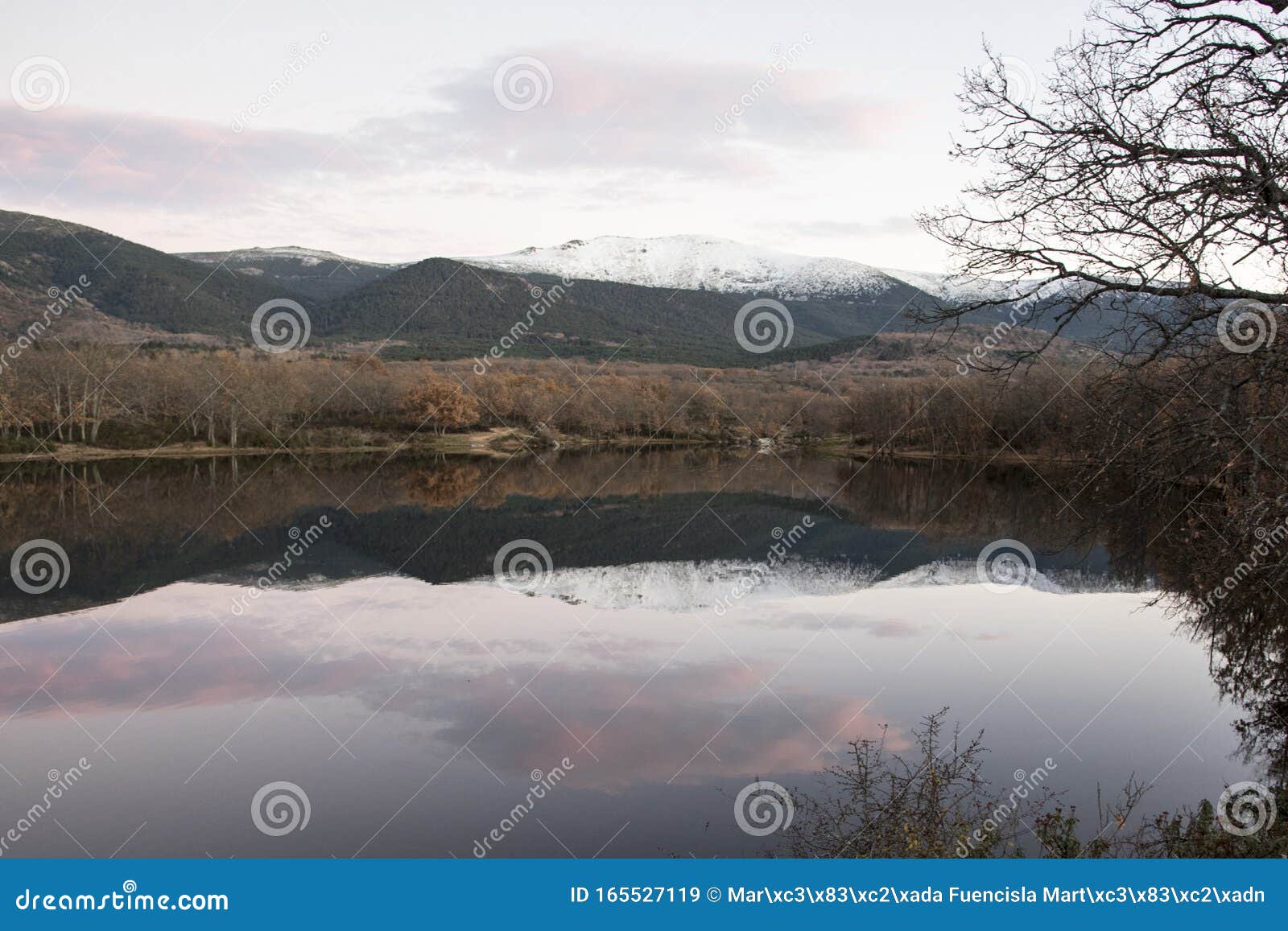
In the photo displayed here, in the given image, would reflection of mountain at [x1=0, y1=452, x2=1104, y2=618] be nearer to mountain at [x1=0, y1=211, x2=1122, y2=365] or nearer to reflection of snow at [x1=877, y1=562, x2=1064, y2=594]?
reflection of snow at [x1=877, y1=562, x2=1064, y2=594]

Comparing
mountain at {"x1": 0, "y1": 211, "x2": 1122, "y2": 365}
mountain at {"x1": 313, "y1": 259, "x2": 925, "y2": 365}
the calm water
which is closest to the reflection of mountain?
the calm water

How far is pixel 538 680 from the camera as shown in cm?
1389

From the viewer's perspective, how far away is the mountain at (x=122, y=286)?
138 metres

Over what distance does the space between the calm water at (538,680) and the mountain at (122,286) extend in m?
121

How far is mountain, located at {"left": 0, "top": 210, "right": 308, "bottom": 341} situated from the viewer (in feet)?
454

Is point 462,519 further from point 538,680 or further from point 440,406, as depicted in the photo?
point 440,406

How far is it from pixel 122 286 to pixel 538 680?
168 m

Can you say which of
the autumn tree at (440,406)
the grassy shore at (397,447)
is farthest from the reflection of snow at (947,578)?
the autumn tree at (440,406)

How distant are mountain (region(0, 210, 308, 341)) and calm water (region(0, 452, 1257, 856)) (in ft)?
396

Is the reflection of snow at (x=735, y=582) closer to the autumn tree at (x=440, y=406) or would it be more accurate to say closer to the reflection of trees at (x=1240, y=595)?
the reflection of trees at (x=1240, y=595)

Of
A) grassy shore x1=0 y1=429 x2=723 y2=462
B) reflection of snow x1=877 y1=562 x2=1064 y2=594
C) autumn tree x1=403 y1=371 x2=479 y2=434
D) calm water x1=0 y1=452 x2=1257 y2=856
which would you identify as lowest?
calm water x1=0 y1=452 x2=1257 y2=856

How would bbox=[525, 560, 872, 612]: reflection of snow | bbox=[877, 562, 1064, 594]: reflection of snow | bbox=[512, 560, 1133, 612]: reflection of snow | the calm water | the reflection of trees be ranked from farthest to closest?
bbox=[877, 562, 1064, 594]: reflection of snow → bbox=[512, 560, 1133, 612]: reflection of snow → bbox=[525, 560, 872, 612]: reflection of snow → the calm water → the reflection of trees

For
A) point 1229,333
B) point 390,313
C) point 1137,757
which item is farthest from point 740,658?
point 390,313

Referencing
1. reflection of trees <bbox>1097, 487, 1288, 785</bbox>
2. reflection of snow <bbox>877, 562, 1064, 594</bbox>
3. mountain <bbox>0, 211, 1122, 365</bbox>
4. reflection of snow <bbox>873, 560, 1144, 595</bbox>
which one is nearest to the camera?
reflection of trees <bbox>1097, 487, 1288, 785</bbox>
